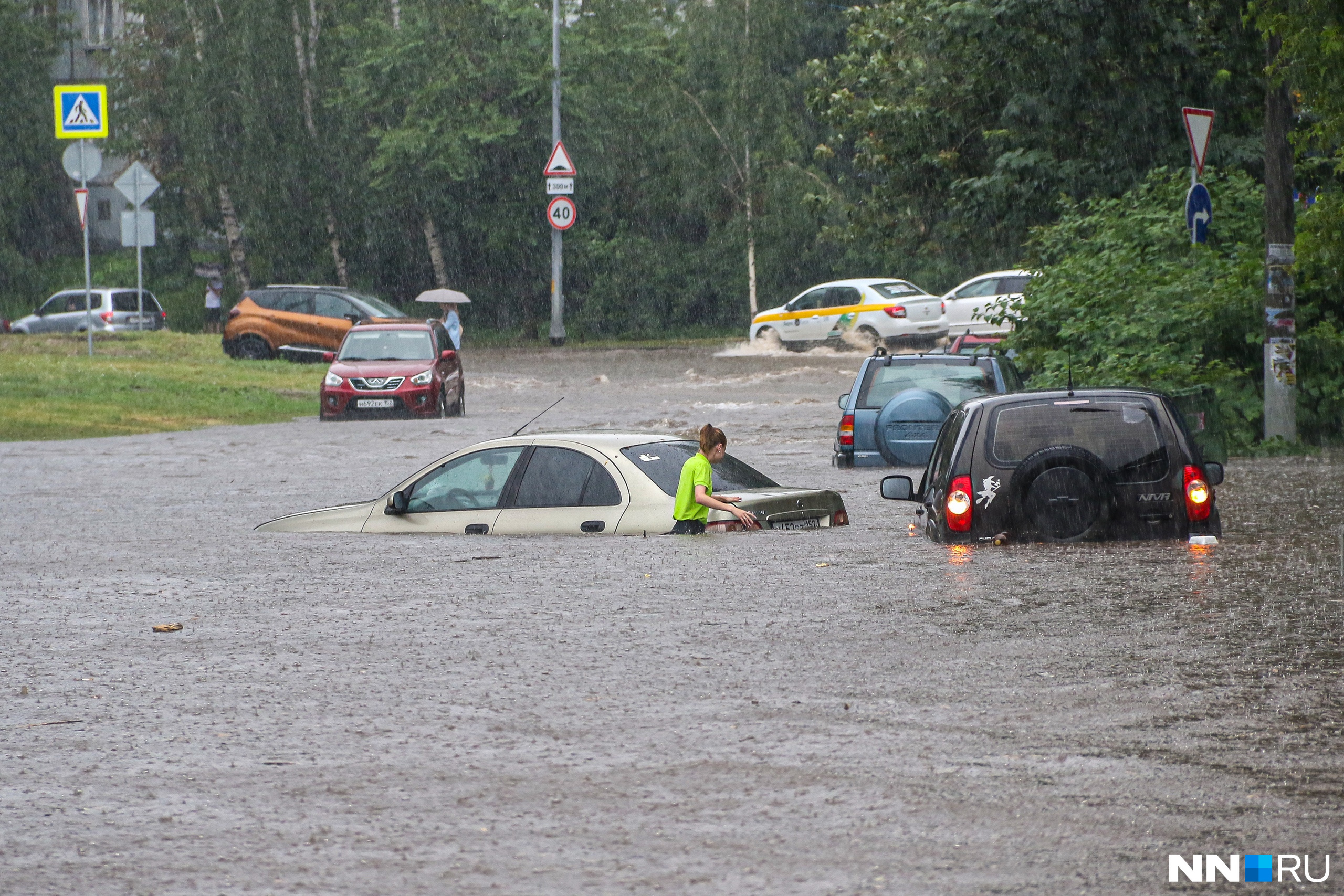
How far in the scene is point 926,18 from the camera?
3033 centimetres

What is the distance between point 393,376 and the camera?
28875 mm

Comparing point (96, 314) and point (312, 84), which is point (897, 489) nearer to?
point (96, 314)

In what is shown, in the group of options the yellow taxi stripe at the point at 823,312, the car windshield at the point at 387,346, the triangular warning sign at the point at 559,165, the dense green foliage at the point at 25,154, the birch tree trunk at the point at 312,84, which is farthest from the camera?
the dense green foliage at the point at 25,154

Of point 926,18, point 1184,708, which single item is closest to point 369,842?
point 1184,708

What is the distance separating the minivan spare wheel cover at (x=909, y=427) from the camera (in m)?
19.8

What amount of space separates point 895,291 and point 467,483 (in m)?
29.6

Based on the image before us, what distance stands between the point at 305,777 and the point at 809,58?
168 ft

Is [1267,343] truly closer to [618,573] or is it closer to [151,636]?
[618,573]

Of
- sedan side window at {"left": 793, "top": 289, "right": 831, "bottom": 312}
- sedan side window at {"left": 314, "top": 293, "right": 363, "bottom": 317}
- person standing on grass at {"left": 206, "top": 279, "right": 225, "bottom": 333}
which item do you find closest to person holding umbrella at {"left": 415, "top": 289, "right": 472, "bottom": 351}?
sedan side window at {"left": 314, "top": 293, "right": 363, "bottom": 317}

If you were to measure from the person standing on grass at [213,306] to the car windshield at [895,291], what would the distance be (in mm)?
20933

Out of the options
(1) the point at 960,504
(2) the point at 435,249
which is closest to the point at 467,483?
(1) the point at 960,504

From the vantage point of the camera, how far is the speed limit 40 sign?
4759 centimetres

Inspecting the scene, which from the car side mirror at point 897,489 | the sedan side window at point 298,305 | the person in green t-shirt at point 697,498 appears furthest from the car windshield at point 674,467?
the sedan side window at point 298,305

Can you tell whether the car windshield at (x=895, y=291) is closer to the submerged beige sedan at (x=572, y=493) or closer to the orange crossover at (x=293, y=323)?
the orange crossover at (x=293, y=323)
